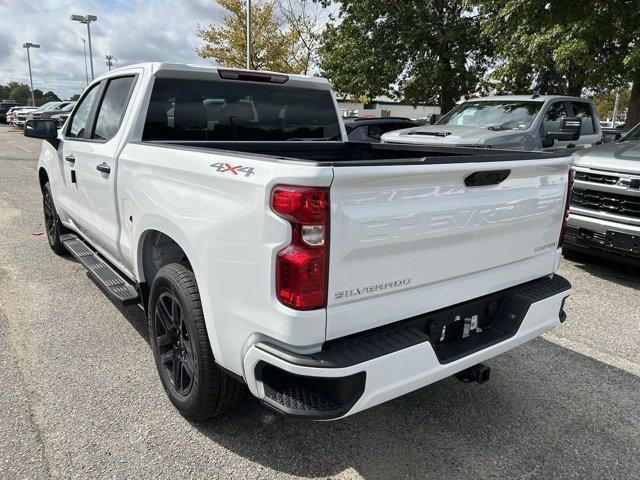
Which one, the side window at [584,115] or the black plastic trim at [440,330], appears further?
the side window at [584,115]

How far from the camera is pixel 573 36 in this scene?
1052 cm

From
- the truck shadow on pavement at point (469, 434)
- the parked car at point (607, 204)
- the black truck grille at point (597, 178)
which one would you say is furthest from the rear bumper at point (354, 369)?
the black truck grille at point (597, 178)

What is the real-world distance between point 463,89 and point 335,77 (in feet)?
15.5

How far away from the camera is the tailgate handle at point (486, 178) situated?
235 centimetres

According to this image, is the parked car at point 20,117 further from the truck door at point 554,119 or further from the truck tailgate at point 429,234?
the truck tailgate at point 429,234

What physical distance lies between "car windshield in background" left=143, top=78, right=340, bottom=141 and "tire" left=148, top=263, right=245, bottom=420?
1.21 m

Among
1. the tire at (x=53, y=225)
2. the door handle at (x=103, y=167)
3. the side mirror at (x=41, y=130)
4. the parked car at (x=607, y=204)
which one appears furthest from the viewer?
the tire at (x=53, y=225)

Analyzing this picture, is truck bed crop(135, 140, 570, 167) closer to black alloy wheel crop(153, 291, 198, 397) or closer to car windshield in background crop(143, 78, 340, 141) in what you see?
car windshield in background crop(143, 78, 340, 141)

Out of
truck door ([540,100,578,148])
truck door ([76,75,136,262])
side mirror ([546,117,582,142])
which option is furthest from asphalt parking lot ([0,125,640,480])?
truck door ([540,100,578,148])

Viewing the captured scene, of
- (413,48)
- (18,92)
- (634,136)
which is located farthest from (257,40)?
(18,92)

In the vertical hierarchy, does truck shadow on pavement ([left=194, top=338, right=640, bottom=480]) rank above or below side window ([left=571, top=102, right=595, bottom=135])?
below

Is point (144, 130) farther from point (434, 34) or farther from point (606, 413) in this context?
point (434, 34)

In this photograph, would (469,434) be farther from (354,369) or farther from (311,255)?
(311,255)

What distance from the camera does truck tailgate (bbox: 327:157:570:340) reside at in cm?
201
